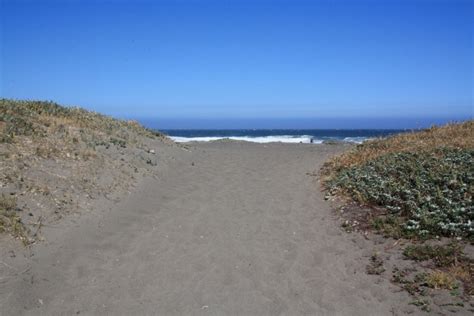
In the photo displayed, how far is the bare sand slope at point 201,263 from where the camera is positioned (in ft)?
21.8

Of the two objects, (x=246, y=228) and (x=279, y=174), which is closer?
(x=246, y=228)

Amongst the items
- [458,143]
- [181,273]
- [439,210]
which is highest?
[458,143]

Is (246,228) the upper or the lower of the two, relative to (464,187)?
lower

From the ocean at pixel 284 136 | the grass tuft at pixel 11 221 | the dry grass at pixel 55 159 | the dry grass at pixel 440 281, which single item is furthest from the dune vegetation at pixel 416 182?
the grass tuft at pixel 11 221

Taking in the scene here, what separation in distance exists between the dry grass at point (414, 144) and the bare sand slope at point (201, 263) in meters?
3.12

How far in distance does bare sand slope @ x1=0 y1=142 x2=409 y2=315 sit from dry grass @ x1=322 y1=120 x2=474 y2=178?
10.2 feet

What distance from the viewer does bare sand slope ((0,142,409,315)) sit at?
6645 mm

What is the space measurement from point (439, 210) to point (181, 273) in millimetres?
5068

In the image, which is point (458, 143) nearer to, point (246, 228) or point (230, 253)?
point (246, 228)

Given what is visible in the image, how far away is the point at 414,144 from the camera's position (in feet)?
51.1

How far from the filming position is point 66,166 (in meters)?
12.1

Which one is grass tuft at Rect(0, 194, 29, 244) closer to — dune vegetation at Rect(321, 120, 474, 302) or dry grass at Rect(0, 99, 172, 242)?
dry grass at Rect(0, 99, 172, 242)

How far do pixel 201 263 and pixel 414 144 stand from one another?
10.1 metres

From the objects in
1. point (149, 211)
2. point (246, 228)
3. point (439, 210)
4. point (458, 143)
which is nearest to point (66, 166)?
point (149, 211)
